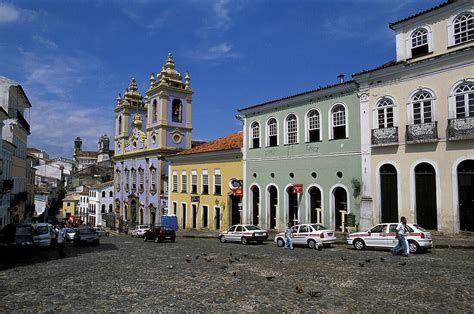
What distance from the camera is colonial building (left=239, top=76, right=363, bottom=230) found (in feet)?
75.5

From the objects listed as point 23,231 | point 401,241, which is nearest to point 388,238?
point 401,241

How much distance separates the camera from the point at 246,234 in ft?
74.2

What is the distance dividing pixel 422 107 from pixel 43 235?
898 inches

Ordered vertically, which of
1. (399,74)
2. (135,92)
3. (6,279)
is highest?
(135,92)

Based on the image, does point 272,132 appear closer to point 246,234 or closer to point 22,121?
point 246,234

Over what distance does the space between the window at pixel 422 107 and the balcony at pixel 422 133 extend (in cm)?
41

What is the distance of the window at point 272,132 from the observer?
28.1 metres

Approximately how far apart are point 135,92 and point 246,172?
3368 centimetres

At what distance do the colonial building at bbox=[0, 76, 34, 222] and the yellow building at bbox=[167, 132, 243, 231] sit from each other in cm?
1445

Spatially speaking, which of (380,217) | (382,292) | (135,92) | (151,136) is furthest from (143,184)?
(382,292)

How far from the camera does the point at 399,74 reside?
20.9 meters

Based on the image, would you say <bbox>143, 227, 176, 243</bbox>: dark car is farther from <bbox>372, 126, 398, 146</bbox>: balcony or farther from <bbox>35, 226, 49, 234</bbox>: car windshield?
<bbox>372, 126, 398, 146</bbox>: balcony

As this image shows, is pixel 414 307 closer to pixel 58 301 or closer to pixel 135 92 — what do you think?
pixel 58 301

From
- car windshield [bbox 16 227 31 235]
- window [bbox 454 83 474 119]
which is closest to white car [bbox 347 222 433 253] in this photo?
window [bbox 454 83 474 119]
